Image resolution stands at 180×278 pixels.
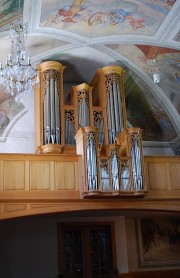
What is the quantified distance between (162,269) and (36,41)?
27.3ft

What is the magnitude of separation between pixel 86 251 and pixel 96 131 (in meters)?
4.41

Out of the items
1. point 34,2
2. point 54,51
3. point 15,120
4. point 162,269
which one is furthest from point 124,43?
point 162,269

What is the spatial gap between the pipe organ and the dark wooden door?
283cm

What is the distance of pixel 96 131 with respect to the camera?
10.3 m

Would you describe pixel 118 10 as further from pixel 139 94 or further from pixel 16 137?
pixel 16 137

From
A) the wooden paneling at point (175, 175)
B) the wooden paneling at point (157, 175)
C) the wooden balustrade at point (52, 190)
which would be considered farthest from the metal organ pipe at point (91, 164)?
the wooden paneling at point (175, 175)

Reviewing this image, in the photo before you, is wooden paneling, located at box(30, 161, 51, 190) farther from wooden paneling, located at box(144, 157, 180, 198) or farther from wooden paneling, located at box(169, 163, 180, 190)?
wooden paneling, located at box(169, 163, 180, 190)

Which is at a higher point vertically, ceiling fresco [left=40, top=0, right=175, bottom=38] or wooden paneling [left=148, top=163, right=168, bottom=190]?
ceiling fresco [left=40, top=0, right=175, bottom=38]

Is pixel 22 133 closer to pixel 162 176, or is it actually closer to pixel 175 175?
pixel 162 176

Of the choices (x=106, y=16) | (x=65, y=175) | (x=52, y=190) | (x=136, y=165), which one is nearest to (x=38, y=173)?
(x=52, y=190)

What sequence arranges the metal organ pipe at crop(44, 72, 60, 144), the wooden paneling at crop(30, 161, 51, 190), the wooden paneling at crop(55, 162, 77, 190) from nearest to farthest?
the wooden paneling at crop(30, 161, 51, 190)
the wooden paneling at crop(55, 162, 77, 190)
the metal organ pipe at crop(44, 72, 60, 144)

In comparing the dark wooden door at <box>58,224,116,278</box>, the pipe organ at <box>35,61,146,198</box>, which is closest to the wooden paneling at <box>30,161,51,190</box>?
the pipe organ at <box>35,61,146,198</box>

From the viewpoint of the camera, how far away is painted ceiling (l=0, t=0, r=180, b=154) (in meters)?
10.7

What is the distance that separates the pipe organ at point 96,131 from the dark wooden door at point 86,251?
9.30 ft
